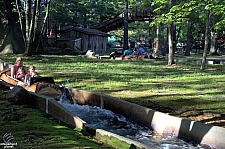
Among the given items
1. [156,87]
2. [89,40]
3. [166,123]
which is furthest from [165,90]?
[89,40]

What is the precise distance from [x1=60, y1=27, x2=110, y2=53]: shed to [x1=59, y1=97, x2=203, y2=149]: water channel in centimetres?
2925

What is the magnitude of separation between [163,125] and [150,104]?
1758 millimetres

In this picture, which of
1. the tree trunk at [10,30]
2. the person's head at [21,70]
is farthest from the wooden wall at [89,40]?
the person's head at [21,70]

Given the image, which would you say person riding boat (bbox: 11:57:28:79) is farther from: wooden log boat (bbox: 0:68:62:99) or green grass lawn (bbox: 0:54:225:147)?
green grass lawn (bbox: 0:54:225:147)

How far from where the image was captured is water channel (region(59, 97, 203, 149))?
21.7ft

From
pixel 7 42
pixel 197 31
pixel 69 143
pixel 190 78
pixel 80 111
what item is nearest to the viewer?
pixel 69 143

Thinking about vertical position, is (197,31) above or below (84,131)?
above

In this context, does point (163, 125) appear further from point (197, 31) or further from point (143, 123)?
point (197, 31)

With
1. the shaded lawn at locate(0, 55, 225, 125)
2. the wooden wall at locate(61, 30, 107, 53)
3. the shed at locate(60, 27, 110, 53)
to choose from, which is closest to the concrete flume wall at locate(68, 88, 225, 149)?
the shaded lawn at locate(0, 55, 225, 125)

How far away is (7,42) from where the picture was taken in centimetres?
3002

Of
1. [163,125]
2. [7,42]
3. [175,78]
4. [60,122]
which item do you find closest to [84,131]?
[60,122]

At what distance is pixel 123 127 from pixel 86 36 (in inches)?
1260

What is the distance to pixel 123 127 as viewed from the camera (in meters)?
7.93

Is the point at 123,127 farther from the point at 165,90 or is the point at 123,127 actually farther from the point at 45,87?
the point at 165,90
